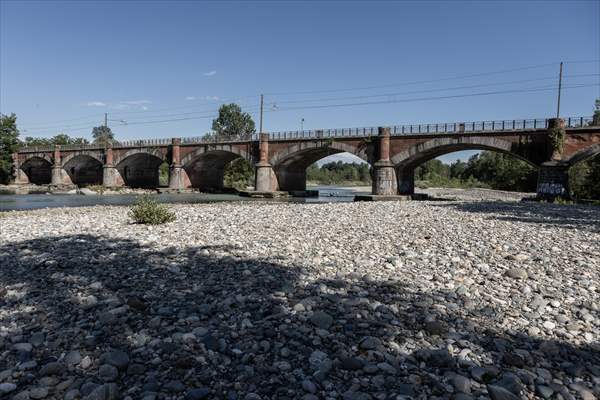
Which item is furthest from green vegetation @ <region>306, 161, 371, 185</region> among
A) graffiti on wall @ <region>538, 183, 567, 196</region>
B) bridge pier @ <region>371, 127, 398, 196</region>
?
graffiti on wall @ <region>538, 183, 567, 196</region>

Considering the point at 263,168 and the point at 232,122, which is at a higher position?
the point at 232,122

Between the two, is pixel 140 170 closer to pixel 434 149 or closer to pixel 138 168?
pixel 138 168

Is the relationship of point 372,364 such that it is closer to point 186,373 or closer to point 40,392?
point 186,373

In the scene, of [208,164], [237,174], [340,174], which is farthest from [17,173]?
[340,174]

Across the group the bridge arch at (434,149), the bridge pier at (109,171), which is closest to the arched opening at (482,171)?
the bridge arch at (434,149)

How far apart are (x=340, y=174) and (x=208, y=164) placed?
361 feet

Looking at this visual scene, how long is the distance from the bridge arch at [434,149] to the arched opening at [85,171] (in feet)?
228

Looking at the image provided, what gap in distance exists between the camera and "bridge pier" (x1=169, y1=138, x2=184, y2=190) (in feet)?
220

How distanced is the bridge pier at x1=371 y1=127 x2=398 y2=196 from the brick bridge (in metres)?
0.12

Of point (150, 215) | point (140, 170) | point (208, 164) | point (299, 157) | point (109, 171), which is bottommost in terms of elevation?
point (150, 215)

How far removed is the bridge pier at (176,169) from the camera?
67.1 metres

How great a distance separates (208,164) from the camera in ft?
239

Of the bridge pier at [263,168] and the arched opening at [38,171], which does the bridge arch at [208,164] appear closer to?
the bridge pier at [263,168]

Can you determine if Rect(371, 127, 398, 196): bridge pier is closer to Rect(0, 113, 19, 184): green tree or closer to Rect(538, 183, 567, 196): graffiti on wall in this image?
Rect(538, 183, 567, 196): graffiti on wall
